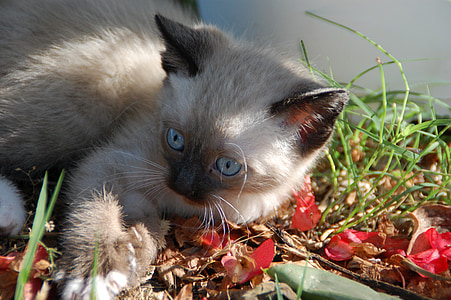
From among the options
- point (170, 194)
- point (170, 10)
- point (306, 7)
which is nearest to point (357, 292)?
point (170, 194)

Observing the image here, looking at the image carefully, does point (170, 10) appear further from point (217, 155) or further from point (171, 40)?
point (217, 155)

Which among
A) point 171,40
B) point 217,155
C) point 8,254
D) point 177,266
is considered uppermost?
point 171,40

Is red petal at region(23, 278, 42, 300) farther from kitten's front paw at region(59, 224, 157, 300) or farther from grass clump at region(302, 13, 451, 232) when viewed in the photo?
grass clump at region(302, 13, 451, 232)

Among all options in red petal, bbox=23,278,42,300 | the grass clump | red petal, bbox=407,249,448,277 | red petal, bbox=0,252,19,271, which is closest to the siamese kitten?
red petal, bbox=23,278,42,300

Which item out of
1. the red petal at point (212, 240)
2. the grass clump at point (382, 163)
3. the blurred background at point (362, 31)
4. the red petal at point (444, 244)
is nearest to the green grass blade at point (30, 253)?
the red petal at point (212, 240)

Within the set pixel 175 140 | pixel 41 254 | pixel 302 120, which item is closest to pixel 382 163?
pixel 302 120

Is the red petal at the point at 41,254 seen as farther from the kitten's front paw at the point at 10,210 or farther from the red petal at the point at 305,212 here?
the red petal at the point at 305,212

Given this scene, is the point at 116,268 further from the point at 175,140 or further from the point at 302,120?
the point at 302,120
